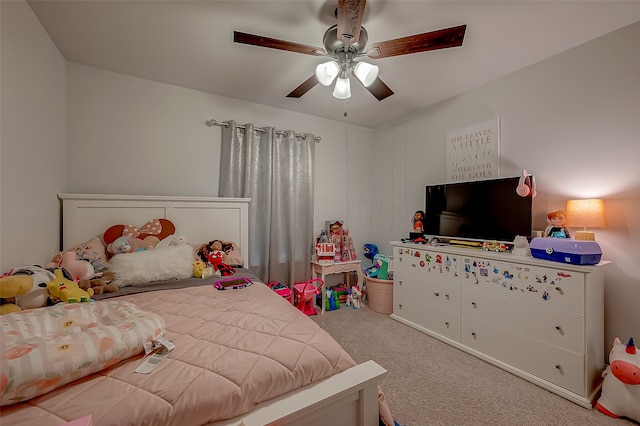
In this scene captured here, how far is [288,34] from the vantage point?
6.02 feet

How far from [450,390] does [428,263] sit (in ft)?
3.52

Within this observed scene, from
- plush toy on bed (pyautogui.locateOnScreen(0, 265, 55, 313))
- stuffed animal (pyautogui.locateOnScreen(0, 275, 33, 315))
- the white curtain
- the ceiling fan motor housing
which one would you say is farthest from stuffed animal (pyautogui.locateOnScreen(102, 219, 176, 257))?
the ceiling fan motor housing

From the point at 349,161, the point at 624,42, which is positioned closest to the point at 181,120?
the point at 349,161

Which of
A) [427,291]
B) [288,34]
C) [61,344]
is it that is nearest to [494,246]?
[427,291]

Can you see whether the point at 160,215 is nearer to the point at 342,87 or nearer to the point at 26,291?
the point at 26,291

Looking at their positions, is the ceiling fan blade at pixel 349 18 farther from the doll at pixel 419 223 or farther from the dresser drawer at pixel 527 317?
the dresser drawer at pixel 527 317

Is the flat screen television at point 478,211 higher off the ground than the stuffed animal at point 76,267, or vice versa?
the flat screen television at point 478,211

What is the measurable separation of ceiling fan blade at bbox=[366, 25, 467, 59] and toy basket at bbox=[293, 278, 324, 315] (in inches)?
92.1

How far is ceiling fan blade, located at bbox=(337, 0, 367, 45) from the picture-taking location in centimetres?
125

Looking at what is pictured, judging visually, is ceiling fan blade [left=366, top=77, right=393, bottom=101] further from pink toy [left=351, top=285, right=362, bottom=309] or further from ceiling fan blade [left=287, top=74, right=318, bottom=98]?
pink toy [left=351, top=285, right=362, bottom=309]

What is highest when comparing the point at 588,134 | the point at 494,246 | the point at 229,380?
the point at 588,134

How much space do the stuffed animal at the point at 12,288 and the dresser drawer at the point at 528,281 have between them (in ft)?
9.30

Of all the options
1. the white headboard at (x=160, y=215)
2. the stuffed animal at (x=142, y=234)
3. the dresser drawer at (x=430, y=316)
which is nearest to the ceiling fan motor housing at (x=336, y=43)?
the white headboard at (x=160, y=215)

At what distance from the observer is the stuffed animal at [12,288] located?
3.69ft
